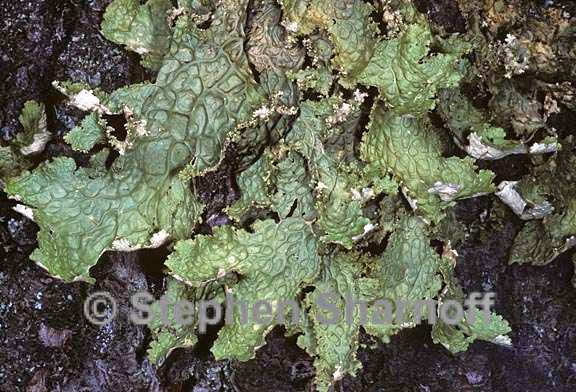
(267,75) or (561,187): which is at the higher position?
(267,75)

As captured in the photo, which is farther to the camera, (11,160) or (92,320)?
(92,320)

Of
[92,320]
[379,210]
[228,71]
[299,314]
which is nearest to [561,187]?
[379,210]

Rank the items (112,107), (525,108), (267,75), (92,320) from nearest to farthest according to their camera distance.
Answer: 1. (112,107)
2. (267,75)
3. (92,320)
4. (525,108)

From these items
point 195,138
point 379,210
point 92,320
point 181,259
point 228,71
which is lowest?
point 92,320

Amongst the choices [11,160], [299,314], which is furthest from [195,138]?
[299,314]

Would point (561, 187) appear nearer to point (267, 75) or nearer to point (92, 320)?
point (267, 75)

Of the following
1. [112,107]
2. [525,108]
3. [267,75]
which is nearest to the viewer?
[112,107]

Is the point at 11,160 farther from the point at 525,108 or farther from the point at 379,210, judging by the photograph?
the point at 525,108
